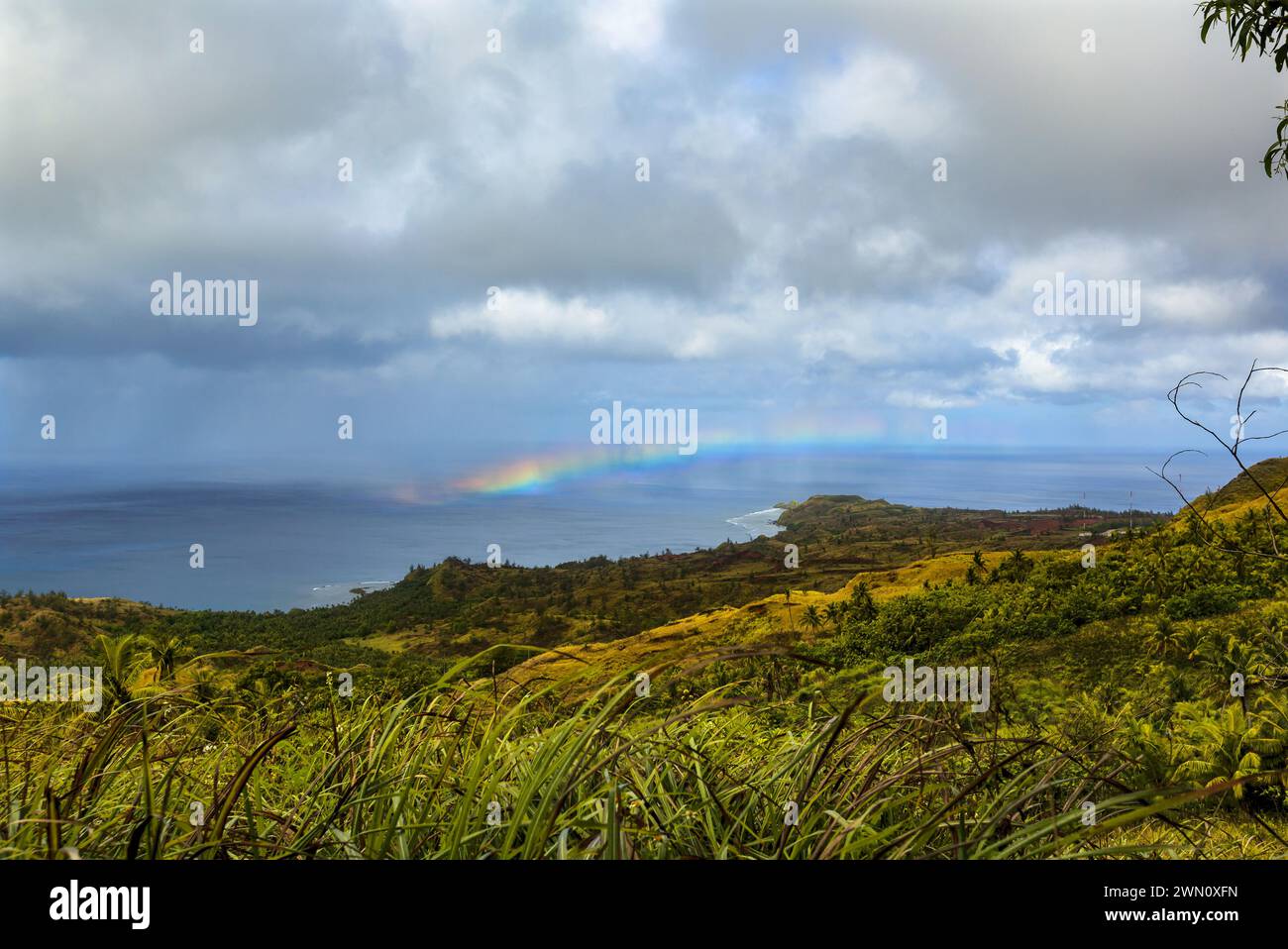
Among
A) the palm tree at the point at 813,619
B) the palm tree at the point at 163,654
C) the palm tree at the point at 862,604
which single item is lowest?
the palm tree at the point at 813,619

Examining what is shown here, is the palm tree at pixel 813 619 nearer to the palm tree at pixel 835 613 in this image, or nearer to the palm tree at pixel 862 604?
the palm tree at pixel 835 613

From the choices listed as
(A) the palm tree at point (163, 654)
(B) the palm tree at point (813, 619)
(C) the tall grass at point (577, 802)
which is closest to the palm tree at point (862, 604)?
(B) the palm tree at point (813, 619)

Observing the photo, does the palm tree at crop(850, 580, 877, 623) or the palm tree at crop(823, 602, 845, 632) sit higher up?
the palm tree at crop(850, 580, 877, 623)

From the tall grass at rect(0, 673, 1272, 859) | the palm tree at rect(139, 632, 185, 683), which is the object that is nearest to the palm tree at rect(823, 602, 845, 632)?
the palm tree at rect(139, 632, 185, 683)

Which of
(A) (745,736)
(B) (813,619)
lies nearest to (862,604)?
(B) (813,619)

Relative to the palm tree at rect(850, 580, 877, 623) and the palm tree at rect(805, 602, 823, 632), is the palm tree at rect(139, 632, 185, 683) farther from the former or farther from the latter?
the palm tree at rect(850, 580, 877, 623)

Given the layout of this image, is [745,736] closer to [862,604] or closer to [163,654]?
[163,654]

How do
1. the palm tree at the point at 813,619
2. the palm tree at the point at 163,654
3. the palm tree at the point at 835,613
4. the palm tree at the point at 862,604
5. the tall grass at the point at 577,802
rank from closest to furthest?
the tall grass at the point at 577,802
the palm tree at the point at 163,654
the palm tree at the point at 862,604
the palm tree at the point at 835,613
the palm tree at the point at 813,619

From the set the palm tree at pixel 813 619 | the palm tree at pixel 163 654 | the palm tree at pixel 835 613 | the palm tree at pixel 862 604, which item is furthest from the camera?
the palm tree at pixel 813 619

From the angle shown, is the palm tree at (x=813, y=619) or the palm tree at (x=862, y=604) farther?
the palm tree at (x=813, y=619)

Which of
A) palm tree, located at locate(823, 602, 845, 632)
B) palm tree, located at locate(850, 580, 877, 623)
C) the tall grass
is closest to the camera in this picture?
the tall grass
